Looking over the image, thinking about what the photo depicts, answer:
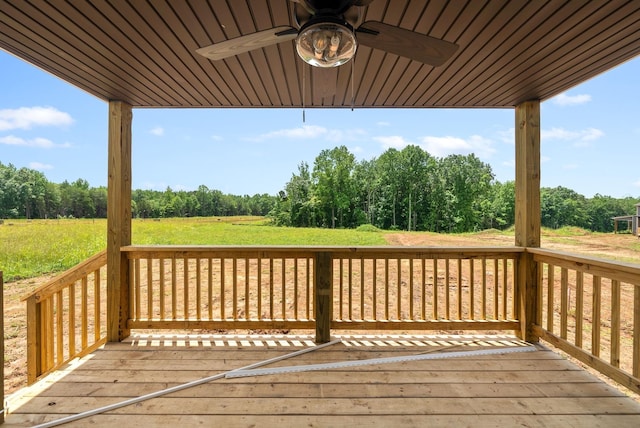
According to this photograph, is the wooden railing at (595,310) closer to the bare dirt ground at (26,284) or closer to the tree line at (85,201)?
the bare dirt ground at (26,284)

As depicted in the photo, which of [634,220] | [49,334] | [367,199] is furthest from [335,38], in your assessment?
[367,199]

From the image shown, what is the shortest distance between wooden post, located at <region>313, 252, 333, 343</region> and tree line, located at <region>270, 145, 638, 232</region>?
5.51 metres

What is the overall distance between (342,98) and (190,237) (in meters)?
6.55

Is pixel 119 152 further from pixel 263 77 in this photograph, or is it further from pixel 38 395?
pixel 38 395

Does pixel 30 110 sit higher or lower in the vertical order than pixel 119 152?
higher

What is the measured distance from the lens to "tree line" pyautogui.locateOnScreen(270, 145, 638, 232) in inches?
337

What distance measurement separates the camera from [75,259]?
25.5 ft

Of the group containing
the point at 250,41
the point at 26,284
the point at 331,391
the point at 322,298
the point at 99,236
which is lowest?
the point at 26,284

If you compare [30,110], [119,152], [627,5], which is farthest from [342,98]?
[30,110]

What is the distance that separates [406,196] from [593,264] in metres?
8.58

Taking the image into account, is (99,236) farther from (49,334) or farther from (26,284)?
(49,334)

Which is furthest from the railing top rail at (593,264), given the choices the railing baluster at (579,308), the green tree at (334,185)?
the green tree at (334,185)

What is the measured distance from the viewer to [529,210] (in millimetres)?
3020

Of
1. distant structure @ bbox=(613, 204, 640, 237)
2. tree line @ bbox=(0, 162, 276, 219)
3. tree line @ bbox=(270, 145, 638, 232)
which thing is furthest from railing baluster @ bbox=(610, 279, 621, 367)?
tree line @ bbox=(0, 162, 276, 219)
